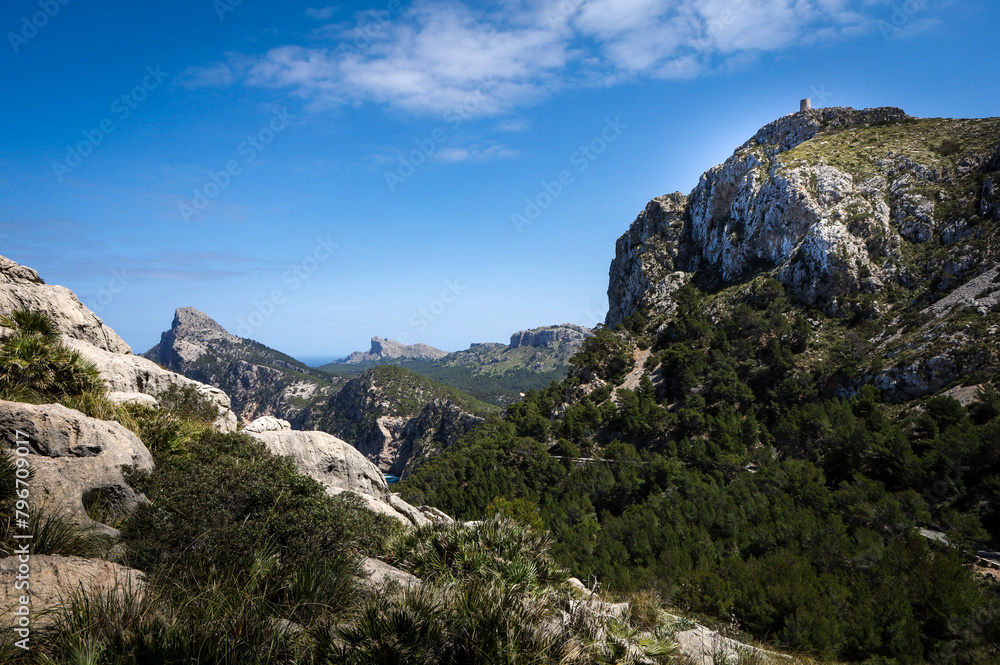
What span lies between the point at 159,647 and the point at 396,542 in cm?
671

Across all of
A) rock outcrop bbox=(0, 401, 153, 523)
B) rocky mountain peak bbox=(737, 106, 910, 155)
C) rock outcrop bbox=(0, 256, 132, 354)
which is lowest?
rock outcrop bbox=(0, 401, 153, 523)

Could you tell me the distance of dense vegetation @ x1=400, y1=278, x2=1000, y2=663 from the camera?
19109mm

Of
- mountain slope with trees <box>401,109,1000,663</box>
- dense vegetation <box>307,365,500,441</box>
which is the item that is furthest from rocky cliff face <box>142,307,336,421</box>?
mountain slope with trees <box>401,109,1000,663</box>

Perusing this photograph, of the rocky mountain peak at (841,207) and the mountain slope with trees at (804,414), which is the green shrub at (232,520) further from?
the rocky mountain peak at (841,207)

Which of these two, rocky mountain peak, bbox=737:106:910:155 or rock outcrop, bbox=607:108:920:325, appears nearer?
rock outcrop, bbox=607:108:920:325

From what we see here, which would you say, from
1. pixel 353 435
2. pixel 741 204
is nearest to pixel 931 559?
pixel 741 204

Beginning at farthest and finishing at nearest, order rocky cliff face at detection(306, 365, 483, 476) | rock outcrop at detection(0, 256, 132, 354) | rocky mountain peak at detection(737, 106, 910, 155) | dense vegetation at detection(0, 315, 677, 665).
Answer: rocky cliff face at detection(306, 365, 483, 476), rocky mountain peak at detection(737, 106, 910, 155), rock outcrop at detection(0, 256, 132, 354), dense vegetation at detection(0, 315, 677, 665)

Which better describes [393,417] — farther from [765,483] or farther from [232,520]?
[232,520]

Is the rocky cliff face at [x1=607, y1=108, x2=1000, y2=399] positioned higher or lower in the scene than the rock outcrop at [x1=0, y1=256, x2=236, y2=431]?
higher

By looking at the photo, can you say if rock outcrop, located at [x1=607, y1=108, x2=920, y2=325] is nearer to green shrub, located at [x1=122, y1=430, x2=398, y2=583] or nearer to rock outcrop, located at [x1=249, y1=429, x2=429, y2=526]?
rock outcrop, located at [x1=249, y1=429, x2=429, y2=526]

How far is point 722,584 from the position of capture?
2156 centimetres

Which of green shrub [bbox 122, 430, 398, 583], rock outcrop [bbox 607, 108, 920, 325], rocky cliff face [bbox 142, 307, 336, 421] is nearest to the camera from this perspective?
green shrub [bbox 122, 430, 398, 583]

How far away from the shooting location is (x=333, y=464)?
18.6 metres

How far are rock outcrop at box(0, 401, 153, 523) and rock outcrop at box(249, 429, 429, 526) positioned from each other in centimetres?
685
